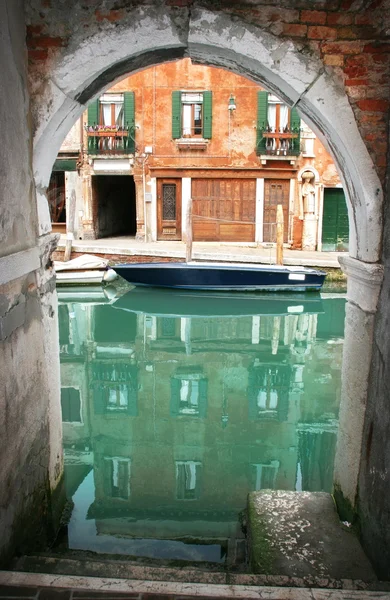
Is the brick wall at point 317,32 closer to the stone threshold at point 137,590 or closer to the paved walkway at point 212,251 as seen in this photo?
the stone threshold at point 137,590

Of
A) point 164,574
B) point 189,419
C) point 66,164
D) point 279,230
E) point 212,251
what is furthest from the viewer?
point 66,164

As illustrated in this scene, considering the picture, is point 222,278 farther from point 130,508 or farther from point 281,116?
point 130,508

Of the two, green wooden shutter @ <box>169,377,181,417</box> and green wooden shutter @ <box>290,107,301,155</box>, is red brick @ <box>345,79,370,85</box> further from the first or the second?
green wooden shutter @ <box>290,107,301,155</box>

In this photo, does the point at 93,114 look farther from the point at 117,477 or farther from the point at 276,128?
the point at 117,477

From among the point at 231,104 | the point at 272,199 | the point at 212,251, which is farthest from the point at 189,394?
the point at 231,104

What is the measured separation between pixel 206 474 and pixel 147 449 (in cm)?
68

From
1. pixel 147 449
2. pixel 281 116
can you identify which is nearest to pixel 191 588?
pixel 147 449

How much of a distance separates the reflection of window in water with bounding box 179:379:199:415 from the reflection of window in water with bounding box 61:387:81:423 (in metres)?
1.11

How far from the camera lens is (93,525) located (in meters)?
3.43

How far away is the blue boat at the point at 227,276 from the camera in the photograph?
1099cm

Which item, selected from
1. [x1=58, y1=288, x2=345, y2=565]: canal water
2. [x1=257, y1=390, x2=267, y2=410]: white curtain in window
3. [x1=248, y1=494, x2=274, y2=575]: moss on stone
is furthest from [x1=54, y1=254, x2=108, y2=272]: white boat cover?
[x1=248, y1=494, x2=274, y2=575]: moss on stone

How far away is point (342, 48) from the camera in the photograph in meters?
2.57

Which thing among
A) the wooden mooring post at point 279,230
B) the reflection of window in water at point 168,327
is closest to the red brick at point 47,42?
the reflection of window in water at point 168,327

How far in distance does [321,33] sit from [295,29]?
0.42 feet
